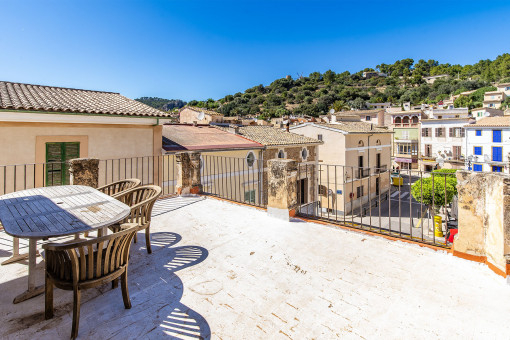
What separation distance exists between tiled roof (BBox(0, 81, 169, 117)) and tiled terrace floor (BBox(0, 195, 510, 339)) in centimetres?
459

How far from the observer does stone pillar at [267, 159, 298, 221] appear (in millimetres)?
4512

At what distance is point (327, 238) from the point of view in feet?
12.4

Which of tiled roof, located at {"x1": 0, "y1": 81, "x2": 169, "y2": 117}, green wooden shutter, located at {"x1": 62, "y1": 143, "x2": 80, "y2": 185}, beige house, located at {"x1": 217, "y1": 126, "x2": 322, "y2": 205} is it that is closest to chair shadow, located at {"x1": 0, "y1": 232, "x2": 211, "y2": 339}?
green wooden shutter, located at {"x1": 62, "y1": 143, "x2": 80, "y2": 185}

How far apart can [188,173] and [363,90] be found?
78152mm

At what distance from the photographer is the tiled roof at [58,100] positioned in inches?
271

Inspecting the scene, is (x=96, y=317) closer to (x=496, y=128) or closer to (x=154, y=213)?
(x=154, y=213)

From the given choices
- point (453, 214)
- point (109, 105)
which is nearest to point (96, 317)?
point (109, 105)

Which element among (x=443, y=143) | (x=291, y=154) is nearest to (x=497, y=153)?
(x=443, y=143)

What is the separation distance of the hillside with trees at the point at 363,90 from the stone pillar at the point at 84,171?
153ft

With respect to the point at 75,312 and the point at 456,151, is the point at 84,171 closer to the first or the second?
the point at 75,312

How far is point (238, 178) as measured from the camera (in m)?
13.4

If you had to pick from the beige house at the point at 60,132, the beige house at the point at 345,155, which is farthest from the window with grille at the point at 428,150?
the beige house at the point at 60,132

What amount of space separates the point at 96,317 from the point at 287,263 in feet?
6.31

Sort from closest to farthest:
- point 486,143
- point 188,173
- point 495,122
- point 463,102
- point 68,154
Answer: point 188,173
point 68,154
point 495,122
point 486,143
point 463,102
